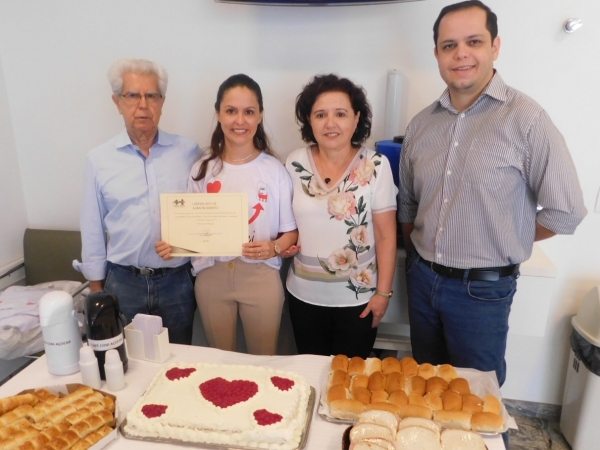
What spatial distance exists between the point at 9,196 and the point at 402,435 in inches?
99.1

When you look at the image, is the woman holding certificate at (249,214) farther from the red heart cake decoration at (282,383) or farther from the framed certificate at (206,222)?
the red heart cake decoration at (282,383)

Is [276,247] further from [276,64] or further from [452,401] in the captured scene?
[276,64]

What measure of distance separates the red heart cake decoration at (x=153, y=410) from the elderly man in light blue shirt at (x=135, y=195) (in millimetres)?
808

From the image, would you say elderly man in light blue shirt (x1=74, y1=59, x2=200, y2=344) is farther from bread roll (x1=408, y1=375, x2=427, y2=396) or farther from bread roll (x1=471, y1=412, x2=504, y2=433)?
bread roll (x1=471, y1=412, x2=504, y2=433)

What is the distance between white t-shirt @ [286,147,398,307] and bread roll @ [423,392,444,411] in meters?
0.63

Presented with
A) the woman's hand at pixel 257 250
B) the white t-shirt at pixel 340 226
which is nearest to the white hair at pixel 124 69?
the white t-shirt at pixel 340 226

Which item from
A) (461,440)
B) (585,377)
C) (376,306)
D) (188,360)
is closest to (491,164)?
(376,306)

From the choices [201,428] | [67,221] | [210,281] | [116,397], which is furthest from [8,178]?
[201,428]

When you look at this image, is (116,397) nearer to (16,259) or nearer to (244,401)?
(244,401)

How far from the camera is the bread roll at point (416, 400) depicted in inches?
46.9

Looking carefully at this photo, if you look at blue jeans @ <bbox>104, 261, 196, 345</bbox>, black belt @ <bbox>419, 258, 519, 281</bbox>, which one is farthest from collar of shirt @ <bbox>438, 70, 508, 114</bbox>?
blue jeans @ <bbox>104, 261, 196, 345</bbox>

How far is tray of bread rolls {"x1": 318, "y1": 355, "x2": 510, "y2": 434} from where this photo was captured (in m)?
1.15

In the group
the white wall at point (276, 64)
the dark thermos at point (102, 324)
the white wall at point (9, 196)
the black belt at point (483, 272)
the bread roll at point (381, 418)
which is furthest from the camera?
the white wall at point (9, 196)

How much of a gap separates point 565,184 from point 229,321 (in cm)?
139
